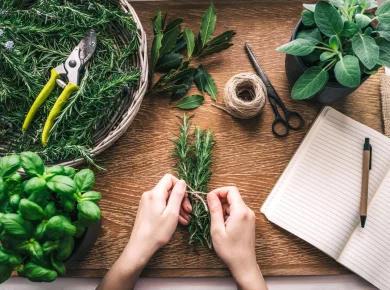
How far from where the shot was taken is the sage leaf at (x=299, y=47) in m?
0.89

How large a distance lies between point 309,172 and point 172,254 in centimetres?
43

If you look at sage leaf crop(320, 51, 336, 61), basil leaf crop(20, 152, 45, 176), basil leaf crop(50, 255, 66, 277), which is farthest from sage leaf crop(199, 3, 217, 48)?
basil leaf crop(50, 255, 66, 277)

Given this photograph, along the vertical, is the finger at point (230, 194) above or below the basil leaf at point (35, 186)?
below

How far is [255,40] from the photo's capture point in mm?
1149

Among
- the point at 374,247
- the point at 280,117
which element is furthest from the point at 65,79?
the point at 374,247

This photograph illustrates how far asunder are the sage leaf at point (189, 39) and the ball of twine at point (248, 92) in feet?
0.45

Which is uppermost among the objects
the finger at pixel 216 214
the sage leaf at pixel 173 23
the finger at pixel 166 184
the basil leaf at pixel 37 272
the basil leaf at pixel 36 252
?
the sage leaf at pixel 173 23

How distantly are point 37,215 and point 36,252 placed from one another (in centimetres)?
7

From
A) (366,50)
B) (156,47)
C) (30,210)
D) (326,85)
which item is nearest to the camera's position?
(30,210)

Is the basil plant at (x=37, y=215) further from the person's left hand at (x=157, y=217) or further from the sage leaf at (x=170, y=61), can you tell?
the sage leaf at (x=170, y=61)

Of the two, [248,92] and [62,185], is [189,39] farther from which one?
[62,185]

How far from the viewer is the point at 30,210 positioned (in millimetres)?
712

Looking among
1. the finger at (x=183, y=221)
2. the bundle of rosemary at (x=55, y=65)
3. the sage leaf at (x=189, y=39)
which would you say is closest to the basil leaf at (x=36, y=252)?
the bundle of rosemary at (x=55, y=65)

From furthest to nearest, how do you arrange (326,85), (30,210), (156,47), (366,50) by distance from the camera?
1. (156,47)
2. (326,85)
3. (366,50)
4. (30,210)
